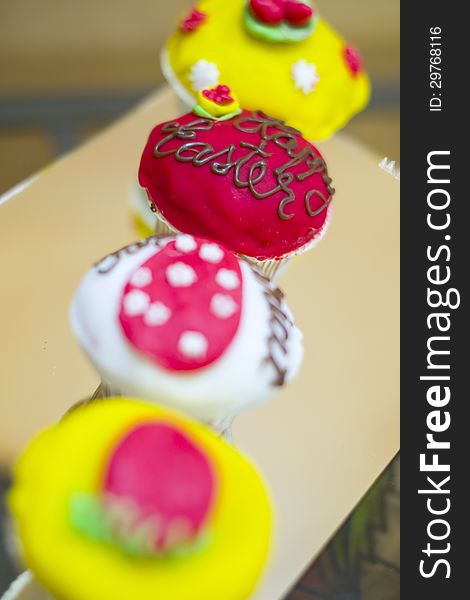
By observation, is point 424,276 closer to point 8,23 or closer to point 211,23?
point 211,23

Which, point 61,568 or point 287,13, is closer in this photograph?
point 61,568

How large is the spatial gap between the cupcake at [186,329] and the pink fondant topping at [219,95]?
0.33 metres

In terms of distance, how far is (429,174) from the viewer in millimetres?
1055

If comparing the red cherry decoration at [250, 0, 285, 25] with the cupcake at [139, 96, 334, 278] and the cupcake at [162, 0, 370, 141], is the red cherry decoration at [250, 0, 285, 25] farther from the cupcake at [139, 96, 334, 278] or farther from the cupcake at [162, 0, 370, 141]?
the cupcake at [139, 96, 334, 278]

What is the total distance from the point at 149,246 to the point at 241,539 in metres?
0.35

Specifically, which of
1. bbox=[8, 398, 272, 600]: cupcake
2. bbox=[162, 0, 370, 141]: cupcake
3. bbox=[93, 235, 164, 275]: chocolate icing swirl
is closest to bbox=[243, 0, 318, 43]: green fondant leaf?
bbox=[162, 0, 370, 141]: cupcake

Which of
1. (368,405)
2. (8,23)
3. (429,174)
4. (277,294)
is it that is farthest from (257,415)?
(8,23)

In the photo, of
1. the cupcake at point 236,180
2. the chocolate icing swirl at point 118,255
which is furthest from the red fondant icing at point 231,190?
the chocolate icing swirl at point 118,255

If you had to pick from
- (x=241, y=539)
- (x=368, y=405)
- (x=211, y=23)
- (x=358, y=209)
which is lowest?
(x=368, y=405)

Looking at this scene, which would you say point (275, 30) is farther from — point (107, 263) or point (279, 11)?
point (107, 263)

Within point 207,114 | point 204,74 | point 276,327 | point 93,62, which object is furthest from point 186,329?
point 93,62

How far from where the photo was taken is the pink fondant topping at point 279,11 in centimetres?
125

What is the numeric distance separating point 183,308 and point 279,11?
0.69 m

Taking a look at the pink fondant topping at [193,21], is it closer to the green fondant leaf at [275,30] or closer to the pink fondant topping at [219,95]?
the green fondant leaf at [275,30]
